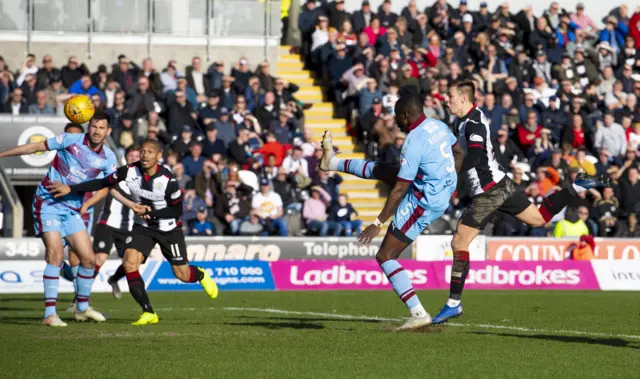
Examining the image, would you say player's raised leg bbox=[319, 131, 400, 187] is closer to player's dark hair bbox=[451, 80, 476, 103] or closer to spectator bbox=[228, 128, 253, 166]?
player's dark hair bbox=[451, 80, 476, 103]

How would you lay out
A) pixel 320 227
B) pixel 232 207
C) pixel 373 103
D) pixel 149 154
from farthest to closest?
pixel 373 103 < pixel 320 227 < pixel 232 207 < pixel 149 154

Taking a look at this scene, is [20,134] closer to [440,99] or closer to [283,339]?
[440,99]

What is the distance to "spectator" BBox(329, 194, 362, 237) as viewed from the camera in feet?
85.4

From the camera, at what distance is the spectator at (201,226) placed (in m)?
24.8

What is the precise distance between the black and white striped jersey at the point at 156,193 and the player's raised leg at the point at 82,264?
64cm

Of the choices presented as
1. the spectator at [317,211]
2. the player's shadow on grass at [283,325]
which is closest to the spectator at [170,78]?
the spectator at [317,211]

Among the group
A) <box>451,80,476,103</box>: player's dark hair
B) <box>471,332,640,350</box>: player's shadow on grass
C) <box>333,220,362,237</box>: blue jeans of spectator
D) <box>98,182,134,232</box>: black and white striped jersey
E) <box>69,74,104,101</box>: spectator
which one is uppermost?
<box>451,80,476,103</box>: player's dark hair

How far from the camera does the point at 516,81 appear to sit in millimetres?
31016

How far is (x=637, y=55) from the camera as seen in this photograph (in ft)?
111

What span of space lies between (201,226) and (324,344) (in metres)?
14.1

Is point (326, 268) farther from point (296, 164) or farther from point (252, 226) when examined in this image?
point (296, 164)

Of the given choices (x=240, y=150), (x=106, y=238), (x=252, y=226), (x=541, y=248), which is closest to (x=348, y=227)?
(x=252, y=226)

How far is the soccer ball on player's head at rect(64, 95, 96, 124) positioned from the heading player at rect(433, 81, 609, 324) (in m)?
3.97

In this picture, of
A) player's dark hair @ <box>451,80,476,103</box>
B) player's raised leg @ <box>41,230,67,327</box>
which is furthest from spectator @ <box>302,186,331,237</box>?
player's dark hair @ <box>451,80,476,103</box>
